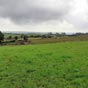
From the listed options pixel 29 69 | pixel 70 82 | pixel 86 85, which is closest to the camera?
pixel 86 85

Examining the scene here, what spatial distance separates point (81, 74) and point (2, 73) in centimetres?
540

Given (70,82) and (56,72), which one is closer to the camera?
(70,82)

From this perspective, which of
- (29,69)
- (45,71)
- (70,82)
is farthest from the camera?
(29,69)

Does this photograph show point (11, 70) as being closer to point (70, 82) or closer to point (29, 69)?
point (29, 69)

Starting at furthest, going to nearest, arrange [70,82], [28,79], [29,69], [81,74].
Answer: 1. [29,69]
2. [81,74]
3. [28,79]
4. [70,82]

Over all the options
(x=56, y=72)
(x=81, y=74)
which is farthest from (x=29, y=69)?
(x=81, y=74)

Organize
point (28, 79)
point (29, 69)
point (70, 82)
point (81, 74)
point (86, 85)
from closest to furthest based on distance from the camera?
1. point (86, 85)
2. point (70, 82)
3. point (28, 79)
4. point (81, 74)
5. point (29, 69)

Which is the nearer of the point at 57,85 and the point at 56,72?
the point at 57,85

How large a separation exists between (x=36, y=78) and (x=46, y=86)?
1.95 m

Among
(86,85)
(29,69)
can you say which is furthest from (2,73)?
(86,85)

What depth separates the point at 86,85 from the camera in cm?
1095

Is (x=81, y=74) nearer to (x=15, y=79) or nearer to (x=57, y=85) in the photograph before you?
(x=57, y=85)

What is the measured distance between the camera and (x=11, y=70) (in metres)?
15.7

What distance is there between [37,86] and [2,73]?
446 cm
